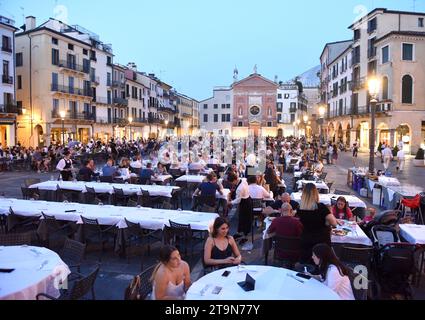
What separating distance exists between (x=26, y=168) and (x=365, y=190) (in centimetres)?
1735

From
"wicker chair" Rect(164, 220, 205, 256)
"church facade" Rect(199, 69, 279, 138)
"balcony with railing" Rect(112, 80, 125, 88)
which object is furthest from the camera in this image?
"church facade" Rect(199, 69, 279, 138)

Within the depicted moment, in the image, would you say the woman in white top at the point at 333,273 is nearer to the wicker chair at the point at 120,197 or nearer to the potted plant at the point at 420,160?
the wicker chair at the point at 120,197

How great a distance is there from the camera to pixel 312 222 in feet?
19.0

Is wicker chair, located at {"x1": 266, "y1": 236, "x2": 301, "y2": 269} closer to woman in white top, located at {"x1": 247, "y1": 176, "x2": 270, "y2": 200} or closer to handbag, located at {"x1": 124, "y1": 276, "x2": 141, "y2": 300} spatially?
handbag, located at {"x1": 124, "y1": 276, "x2": 141, "y2": 300}

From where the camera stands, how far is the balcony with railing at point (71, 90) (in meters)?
37.3

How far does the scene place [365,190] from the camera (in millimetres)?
13742

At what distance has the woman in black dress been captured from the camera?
227 inches

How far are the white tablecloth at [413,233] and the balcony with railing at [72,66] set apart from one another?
122 ft

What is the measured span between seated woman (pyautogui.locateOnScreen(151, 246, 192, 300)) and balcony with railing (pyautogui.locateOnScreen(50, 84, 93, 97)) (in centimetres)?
3641

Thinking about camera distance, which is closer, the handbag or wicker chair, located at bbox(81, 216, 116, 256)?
the handbag

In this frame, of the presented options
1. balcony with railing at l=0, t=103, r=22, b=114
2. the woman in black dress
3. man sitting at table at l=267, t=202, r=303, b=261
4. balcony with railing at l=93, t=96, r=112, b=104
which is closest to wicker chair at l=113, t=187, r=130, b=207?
man sitting at table at l=267, t=202, r=303, b=261

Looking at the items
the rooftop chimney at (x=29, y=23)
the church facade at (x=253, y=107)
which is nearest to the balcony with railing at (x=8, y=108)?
the rooftop chimney at (x=29, y=23)
